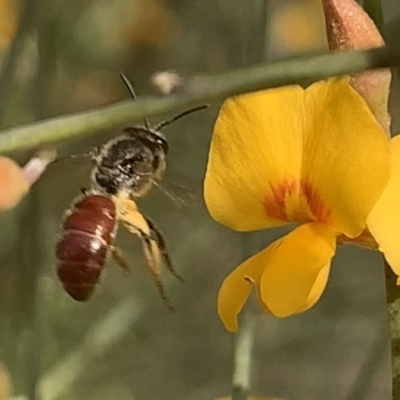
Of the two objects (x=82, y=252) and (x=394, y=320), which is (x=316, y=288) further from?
(x=82, y=252)

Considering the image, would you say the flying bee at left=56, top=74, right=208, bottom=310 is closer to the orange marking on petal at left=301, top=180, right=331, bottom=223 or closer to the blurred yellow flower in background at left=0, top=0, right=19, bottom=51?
the orange marking on petal at left=301, top=180, right=331, bottom=223

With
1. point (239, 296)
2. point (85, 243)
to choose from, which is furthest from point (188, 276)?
point (239, 296)

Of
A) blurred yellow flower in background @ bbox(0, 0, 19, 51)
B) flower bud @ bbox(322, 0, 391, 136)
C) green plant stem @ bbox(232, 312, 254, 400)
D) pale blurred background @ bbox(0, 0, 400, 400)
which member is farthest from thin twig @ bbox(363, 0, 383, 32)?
blurred yellow flower in background @ bbox(0, 0, 19, 51)

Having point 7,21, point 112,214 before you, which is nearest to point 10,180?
point 112,214

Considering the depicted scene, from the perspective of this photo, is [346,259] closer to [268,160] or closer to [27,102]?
[27,102]

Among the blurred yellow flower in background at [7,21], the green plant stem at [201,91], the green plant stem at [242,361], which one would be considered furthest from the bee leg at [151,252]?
the blurred yellow flower in background at [7,21]

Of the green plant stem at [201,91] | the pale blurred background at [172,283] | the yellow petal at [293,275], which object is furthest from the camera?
the pale blurred background at [172,283]

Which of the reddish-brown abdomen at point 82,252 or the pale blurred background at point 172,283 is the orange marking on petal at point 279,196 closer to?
the reddish-brown abdomen at point 82,252
